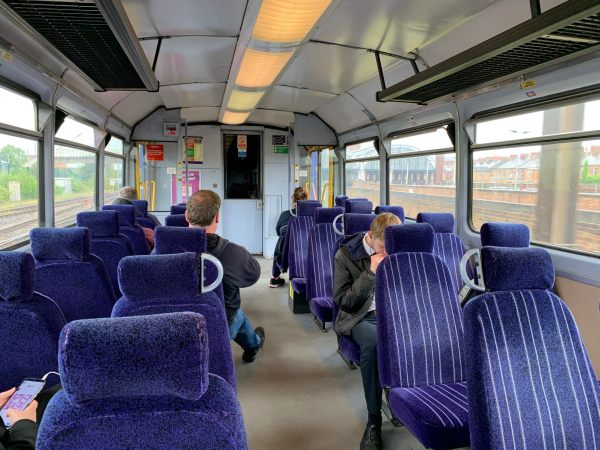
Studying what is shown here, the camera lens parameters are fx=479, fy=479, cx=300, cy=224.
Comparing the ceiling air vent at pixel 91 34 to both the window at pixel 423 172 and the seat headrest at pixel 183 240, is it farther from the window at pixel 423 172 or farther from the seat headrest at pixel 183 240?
the window at pixel 423 172

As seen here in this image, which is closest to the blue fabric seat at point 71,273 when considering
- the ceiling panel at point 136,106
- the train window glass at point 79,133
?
the train window glass at point 79,133

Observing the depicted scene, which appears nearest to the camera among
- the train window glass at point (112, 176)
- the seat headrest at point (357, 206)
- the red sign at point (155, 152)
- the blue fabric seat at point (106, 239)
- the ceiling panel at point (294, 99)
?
the blue fabric seat at point (106, 239)

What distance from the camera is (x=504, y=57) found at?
2883 millimetres

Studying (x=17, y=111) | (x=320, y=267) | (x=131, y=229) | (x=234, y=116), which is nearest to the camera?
(x=17, y=111)

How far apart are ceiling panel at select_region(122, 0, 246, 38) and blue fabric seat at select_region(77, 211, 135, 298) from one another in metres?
1.57

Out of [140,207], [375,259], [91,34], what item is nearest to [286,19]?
[91,34]

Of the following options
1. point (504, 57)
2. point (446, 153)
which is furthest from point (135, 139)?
point (504, 57)

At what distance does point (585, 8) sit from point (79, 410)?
7.52 feet

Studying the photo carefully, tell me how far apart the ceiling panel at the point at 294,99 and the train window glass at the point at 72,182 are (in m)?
2.57

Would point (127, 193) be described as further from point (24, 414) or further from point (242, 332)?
point (24, 414)

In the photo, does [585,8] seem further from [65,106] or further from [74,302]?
[65,106]

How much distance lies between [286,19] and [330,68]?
255 cm

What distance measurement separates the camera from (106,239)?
3.94 m

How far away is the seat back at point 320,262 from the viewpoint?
4426mm
